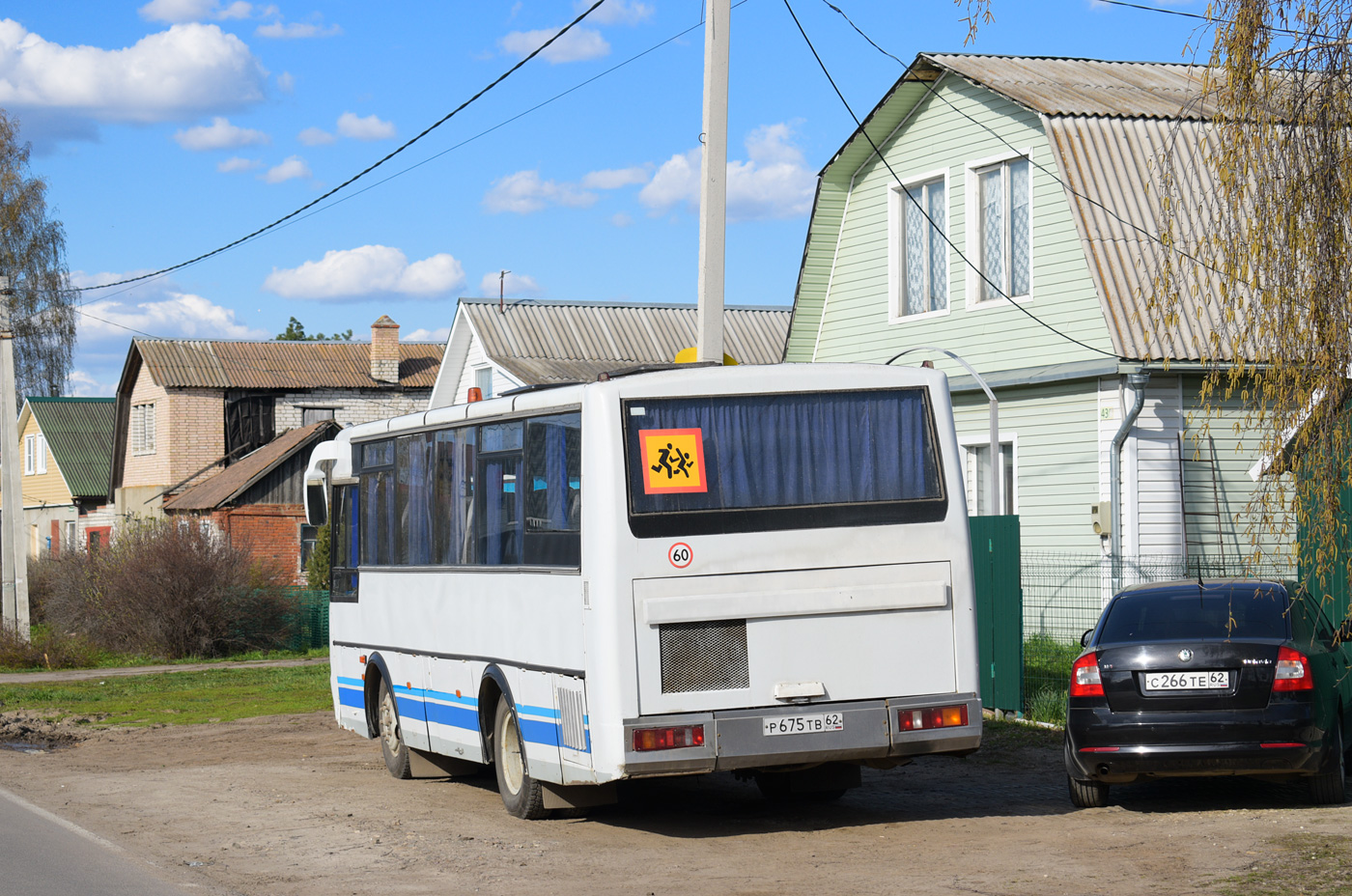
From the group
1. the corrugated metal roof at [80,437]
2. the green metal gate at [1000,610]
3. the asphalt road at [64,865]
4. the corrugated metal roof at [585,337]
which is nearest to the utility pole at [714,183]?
the green metal gate at [1000,610]

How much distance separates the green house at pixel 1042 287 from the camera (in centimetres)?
1805

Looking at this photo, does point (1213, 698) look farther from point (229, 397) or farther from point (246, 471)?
point (229, 397)

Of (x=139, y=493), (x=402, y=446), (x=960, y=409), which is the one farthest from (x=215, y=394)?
(x=402, y=446)

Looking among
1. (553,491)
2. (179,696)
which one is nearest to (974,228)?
(553,491)

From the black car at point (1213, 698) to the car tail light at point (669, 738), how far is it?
257 centimetres

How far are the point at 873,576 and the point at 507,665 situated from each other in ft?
8.88

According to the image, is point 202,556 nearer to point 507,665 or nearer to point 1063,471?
point 1063,471

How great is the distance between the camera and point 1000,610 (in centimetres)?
1606

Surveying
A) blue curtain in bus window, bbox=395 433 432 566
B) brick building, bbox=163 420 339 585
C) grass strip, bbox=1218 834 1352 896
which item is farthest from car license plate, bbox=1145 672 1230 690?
brick building, bbox=163 420 339 585

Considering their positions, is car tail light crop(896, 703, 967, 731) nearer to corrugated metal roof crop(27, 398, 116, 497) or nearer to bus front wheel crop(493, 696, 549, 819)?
bus front wheel crop(493, 696, 549, 819)

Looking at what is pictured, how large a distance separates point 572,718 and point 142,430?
43558 millimetres

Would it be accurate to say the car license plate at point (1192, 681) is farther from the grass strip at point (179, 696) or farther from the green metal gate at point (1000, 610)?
the grass strip at point (179, 696)

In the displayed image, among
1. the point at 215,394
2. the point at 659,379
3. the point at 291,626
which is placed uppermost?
the point at 215,394

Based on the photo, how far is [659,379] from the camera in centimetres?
1026
